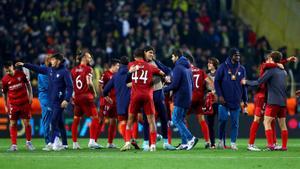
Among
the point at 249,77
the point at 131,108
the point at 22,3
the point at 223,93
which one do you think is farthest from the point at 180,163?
the point at 22,3

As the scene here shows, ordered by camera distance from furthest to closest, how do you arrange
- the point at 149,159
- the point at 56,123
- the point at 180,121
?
the point at 180,121 < the point at 56,123 < the point at 149,159

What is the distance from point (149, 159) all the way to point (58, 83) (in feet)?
14.9

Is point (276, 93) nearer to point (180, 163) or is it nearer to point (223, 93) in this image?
point (223, 93)

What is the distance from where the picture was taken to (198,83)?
24453 millimetres

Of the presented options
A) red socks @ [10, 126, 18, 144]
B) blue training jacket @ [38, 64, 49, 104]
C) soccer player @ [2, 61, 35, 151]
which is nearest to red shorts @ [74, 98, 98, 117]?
blue training jacket @ [38, 64, 49, 104]

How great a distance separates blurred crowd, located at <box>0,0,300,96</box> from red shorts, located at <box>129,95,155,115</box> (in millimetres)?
12536

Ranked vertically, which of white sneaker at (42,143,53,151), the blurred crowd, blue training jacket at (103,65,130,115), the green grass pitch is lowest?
the green grass pitch

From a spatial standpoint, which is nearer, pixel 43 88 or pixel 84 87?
pixel 84 87

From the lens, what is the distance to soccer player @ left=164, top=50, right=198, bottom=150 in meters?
23.2

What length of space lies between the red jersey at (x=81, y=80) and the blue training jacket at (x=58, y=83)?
690 mm

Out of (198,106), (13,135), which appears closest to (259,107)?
(198,106)

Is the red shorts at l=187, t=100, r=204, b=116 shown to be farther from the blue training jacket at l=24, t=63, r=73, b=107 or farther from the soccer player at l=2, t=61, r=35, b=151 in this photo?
the soccer player at l=2, t=61, r=35, b=151

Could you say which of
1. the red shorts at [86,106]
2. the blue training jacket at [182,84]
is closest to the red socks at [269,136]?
the blue training jacket at [182,84]

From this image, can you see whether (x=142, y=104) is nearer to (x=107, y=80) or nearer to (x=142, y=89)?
(x=142, y=89)
